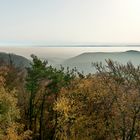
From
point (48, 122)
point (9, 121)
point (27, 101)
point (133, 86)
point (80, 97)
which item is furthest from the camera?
point (27, 101)

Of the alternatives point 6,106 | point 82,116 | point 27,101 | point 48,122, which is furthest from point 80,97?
point 27,101

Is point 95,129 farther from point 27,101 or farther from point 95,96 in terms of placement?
point 27,101

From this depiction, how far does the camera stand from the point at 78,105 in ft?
203

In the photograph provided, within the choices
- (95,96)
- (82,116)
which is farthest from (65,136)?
(95,96)

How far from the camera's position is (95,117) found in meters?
60.3

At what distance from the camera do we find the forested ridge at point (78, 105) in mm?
50406

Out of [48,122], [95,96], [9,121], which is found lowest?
[48,122]

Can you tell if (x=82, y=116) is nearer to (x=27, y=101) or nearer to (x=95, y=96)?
(x=95, y=96)

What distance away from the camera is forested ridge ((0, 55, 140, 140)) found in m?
50.4

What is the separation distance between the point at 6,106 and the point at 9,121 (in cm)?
244

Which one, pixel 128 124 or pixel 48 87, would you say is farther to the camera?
pixel 48 87

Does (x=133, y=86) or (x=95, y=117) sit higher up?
(x=133, y=86)

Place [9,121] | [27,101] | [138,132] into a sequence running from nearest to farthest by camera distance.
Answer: [138,132], [9,121], [27,101]

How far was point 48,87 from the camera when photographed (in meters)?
71.5
